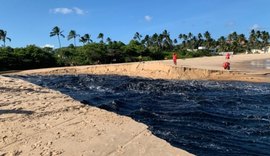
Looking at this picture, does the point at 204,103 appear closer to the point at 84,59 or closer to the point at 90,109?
the point at 90,109

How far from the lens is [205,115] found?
16.4 meters

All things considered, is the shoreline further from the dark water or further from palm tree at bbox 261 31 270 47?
palm tree at bbox 261 31 270 47

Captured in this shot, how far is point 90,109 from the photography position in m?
14.0

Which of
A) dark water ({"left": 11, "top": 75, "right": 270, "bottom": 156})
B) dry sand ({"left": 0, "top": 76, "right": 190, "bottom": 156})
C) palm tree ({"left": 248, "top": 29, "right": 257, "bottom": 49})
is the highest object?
palm tree ({"left": 248, "top": 29, "right": 257, "bottom": 49})

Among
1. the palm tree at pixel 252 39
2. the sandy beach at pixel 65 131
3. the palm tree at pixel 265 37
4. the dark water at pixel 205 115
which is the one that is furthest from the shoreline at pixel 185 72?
the palm tree at pixel 265 37

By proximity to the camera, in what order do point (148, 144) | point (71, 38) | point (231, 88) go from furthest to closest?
point (71, 38) → point (231, 88) → point (148, 144)

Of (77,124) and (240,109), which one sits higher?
(77,124)

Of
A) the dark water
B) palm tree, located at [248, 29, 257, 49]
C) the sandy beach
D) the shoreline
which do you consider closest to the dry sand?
the sandy beach

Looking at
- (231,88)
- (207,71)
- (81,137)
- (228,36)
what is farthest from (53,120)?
(228,36)

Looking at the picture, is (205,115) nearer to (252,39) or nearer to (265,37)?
(252,39)

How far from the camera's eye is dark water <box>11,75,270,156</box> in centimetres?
1144

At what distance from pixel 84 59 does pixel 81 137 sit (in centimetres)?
5906

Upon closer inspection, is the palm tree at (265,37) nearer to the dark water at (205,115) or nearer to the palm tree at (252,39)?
the palm tree at (252,39)

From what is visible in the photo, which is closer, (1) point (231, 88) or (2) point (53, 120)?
(2) point (53, 120)
